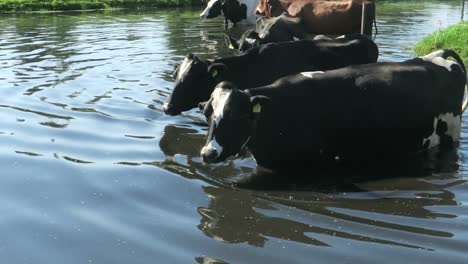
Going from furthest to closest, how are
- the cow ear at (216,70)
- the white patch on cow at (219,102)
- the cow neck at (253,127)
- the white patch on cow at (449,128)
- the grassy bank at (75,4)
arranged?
the grassy bank at (75,4) < the cow ear at (216,70) < the white patch on cow at (449,128) < the cow neck at (253,127) < the white patch on cow at (219,102)

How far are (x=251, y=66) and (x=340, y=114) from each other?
2.34 m

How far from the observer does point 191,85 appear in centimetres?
862

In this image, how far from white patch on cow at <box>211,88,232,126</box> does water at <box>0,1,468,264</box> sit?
2.08ft

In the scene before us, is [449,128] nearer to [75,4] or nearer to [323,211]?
[323,211]

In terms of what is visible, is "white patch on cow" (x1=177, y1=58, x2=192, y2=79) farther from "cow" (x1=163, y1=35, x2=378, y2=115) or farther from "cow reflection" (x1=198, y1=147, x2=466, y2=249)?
"cow reflection" (x1=198, y1=147, x2=466, y2=249)

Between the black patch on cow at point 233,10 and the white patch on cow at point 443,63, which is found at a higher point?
the white patch on cow at point 443,63

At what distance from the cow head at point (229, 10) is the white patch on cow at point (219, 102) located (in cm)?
1589

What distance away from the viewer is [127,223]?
517cm

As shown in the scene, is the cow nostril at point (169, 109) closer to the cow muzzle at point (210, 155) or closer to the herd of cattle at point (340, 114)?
the herd of cattle at point (340, 114)

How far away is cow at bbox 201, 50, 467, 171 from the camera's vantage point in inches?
249

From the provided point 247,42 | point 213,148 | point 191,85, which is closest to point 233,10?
point 247,42

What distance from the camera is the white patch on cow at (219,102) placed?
6.24 meters

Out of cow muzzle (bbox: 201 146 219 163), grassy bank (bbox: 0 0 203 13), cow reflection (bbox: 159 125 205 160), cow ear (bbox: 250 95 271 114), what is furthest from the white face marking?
grassy bank (bbox: 0 0 203 13)

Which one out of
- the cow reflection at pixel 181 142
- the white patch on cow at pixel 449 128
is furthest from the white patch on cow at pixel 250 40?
the white patch on cow at pixel 449 128
